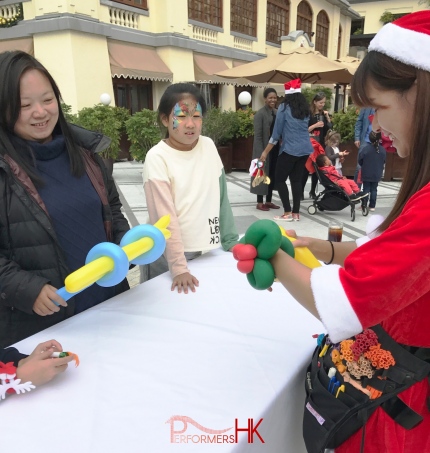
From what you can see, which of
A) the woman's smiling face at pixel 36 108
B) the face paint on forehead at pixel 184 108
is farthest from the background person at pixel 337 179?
the woman's smiling face at pixel 36 108

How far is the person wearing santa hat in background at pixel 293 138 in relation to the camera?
494cm

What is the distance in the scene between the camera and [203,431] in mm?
896

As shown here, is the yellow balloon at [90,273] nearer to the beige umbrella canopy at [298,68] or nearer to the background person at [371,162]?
the background person at [371,162]

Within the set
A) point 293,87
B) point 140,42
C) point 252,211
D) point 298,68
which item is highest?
point 140,42

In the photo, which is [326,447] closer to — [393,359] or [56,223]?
[393,359]

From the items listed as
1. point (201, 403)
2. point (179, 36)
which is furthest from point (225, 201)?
Answer: point (179, 36)

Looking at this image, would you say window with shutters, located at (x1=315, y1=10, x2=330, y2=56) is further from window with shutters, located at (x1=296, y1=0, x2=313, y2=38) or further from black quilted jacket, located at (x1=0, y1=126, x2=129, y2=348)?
black quilted jacket, located at (x1=0, y1=126, x2=129, y2=348)

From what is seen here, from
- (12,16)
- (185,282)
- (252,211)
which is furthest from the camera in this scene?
(12,16)

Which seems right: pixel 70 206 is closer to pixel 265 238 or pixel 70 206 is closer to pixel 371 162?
pixel 265 238

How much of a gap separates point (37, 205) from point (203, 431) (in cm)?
89

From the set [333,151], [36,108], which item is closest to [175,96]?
[36,108]

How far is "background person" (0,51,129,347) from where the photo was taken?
1297 millimetres

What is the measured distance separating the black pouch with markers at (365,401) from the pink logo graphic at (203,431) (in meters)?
0.15

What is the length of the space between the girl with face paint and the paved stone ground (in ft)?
5.22
